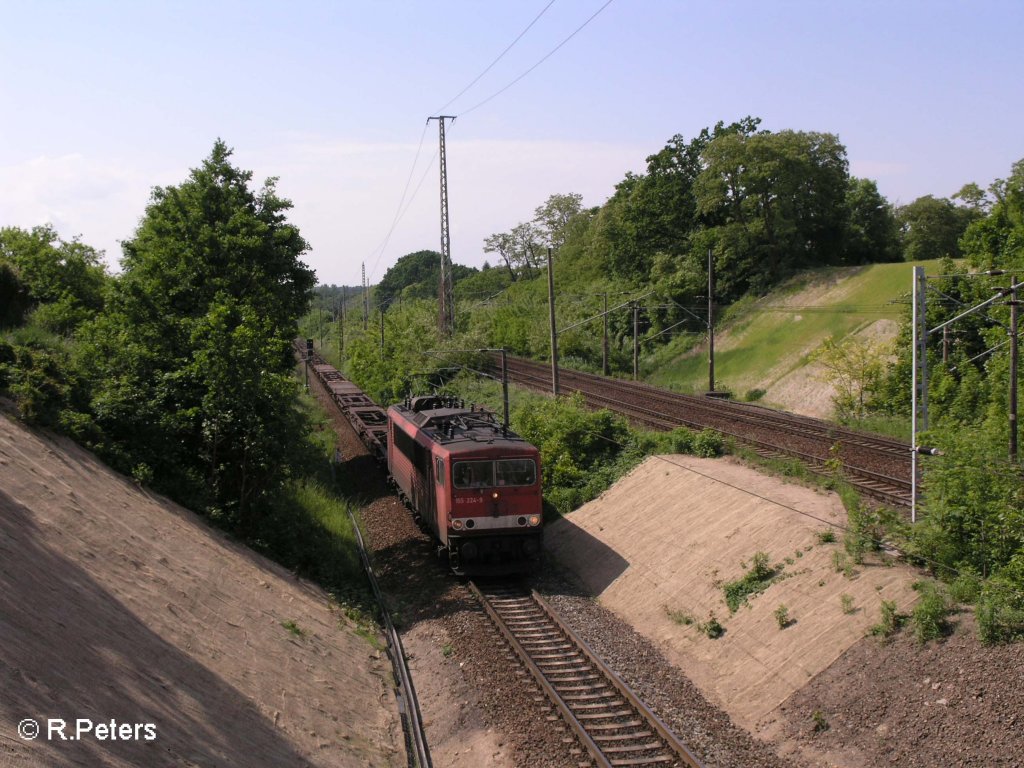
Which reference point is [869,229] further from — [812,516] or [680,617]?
[680,617]

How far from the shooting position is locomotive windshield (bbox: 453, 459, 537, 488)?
18.4 m

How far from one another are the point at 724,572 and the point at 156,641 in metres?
9.77

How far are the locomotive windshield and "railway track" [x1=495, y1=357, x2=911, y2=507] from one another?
254 inches

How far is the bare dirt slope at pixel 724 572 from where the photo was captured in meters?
12.9

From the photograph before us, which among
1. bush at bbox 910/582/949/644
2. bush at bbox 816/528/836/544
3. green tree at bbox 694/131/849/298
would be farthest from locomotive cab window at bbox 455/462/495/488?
green tree at bbox 694/131/849/298

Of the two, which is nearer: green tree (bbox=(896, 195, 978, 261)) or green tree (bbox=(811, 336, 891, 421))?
green tree (bbox=(811, 336, 891, 421))

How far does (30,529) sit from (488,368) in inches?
1533

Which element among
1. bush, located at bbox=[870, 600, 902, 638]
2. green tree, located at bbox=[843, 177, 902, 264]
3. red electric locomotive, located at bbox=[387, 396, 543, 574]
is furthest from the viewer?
green tree, located at bbox=[843, 177, 902, 264]

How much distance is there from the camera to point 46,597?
11.0 m

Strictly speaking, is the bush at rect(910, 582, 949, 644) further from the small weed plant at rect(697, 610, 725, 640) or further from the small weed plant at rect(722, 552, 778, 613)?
the small weed plant at rect(697, 610, 725, 640)

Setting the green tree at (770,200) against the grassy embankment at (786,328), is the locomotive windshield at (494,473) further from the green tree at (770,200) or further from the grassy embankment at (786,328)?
the green tree at (770,200)

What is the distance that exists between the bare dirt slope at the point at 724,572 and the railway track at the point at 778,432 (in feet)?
6.69

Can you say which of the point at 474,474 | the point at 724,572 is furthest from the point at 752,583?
the point at 474,474

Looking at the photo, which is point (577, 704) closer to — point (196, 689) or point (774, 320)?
point (196, 689)
